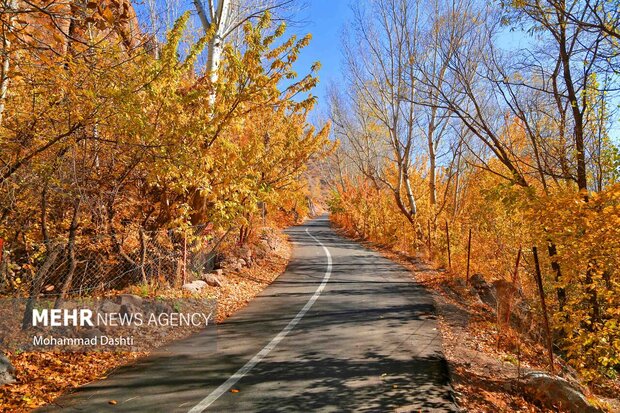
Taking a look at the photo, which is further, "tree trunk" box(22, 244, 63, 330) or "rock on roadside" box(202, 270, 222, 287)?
"rock on roadside" box(202, 270, 222, 287)

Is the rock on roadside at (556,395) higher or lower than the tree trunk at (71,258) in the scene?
lower

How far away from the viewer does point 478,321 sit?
26.8 feet

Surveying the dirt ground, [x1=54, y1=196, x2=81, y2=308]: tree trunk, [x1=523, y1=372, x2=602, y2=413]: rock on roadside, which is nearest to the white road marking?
the dirt ground

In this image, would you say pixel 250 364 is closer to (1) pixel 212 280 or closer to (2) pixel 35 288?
(2) pixel 35 288

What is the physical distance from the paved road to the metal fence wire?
207 cm

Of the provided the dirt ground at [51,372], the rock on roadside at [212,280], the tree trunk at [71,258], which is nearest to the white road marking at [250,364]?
the dirt ground at [51,372]

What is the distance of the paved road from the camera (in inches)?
167

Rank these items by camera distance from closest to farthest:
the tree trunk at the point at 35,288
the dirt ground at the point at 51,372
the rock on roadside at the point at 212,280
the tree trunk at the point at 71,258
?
the dirt ground at the point at 51,372 < the tree trunk at the point at 35,288 < the tree trunk at the point at 71,258 < the rock on roadside at the point at 212,280

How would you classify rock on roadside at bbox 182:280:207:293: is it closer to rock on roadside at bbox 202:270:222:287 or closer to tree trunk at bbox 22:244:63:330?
rock on roadside at bbox 202:270:222:287

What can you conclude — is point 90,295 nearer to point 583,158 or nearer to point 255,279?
point 255,279

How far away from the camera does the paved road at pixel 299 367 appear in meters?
4.25

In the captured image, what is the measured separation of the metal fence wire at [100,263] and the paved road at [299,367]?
6.80 ft

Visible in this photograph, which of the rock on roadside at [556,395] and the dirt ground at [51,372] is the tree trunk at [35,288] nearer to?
the dirt ground at [51,372]

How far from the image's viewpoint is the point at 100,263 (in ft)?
25.7
